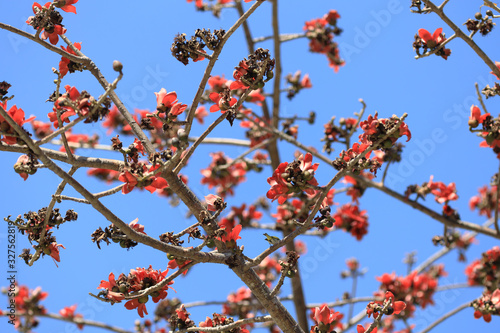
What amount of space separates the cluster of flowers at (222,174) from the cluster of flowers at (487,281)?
9.36ft

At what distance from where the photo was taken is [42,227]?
2283 millimetres

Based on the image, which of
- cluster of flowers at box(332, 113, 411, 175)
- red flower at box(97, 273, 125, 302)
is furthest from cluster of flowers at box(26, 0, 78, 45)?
cluster of flowers at box(332, 113, 411, 175)

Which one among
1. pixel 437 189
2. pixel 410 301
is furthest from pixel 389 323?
pixel 437 189

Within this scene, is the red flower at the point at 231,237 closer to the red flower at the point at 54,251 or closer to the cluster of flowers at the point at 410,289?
the red flower at the point at 54,251

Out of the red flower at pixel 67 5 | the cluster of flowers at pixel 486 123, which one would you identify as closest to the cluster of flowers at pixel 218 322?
the red flower at pixel 67 5

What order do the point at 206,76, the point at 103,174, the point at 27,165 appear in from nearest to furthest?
the point at 27,165
the point at 206,76
the point at 103,174

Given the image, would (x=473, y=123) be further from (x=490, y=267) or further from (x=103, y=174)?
(x=103, y=174)

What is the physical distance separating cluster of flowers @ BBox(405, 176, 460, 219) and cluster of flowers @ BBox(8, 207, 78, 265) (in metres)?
3.04

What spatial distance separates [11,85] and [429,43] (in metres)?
2.64

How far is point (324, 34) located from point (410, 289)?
3205 mm

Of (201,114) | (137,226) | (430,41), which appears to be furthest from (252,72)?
(201,114)

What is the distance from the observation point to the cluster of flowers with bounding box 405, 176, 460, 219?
167 inches

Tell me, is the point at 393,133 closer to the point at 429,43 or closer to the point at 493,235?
the point at 429,43

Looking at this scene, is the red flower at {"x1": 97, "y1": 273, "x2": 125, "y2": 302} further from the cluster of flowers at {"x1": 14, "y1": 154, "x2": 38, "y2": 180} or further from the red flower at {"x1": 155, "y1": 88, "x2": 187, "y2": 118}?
the red flower at {"x1": 155, "y1": 88, "x2": 187, "y2": 118}
